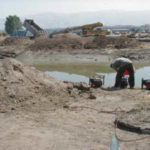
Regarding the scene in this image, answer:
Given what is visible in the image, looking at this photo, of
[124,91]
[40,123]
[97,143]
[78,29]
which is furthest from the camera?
[78,29]

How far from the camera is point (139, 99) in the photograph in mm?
10164

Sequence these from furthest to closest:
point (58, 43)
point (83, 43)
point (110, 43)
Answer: point (58, 43) < point (83, 43) < point (110, 43)

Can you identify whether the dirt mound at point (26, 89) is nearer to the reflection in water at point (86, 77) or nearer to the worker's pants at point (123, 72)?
the worker's pants at point (123, 72)

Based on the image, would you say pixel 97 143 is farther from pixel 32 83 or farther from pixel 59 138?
pixel 32 83

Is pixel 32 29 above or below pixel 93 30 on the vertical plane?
above

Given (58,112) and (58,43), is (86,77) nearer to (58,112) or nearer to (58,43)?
(58,112)

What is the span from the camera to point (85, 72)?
20.5m

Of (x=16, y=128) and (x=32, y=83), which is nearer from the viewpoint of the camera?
(x=16, y=128)

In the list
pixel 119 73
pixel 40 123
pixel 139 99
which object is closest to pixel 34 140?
pixel 40 123

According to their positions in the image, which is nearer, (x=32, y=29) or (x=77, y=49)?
(x=77, y=49)

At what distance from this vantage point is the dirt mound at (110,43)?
31.3 m

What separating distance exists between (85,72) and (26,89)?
10.8 meters

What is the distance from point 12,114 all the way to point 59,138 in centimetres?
232

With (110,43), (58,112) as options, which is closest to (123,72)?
(58,112)
